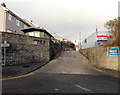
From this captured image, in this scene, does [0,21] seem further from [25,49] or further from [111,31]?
[111,31]

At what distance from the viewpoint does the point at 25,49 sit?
13.2 meters

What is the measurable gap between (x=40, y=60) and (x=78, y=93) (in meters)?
10.5

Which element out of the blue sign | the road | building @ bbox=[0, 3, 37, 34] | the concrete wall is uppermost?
building @ bbox=[0, 3, 37, 34]

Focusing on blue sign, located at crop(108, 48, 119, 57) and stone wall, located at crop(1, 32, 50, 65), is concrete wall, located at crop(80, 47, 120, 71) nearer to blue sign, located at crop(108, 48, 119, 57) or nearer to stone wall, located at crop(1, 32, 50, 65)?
blue sign, located at crop(108, 48, 119, 57)

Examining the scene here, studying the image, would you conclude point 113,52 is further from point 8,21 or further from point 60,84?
point 8,21

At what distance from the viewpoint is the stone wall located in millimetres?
11861

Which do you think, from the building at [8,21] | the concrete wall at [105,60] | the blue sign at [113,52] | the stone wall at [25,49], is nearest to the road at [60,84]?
the concrete wall at [105,60]

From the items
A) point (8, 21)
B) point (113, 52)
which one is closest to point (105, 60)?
point (113, 52)

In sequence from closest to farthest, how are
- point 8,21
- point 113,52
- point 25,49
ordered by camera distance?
point 113,52 → point 25,49 → point 8,21

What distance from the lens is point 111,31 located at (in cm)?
1078

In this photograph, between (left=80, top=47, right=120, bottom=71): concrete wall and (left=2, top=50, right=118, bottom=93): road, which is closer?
(left=2, top=50, right=118, bottom=93): road

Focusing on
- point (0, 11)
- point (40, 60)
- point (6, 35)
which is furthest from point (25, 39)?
point (0, 11)

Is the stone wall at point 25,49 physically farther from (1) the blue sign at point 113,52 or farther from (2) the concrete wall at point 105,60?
(1) the blue sign at point 113,52

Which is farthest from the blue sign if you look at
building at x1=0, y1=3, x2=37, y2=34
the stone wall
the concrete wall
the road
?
building at x1=0, y1=3, x2=37, y2=34
